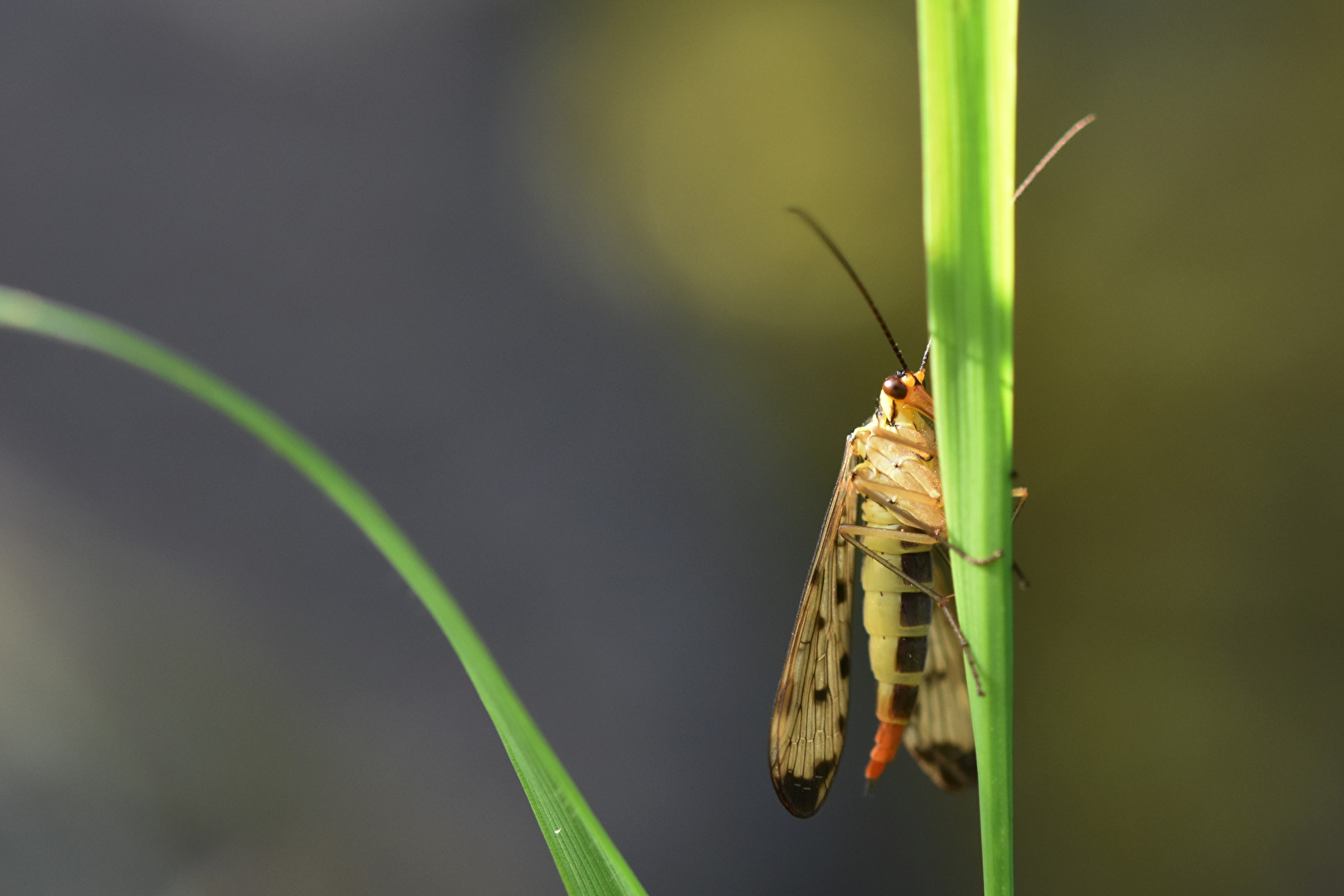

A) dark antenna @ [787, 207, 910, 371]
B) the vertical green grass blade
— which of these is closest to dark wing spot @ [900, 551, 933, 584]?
dark antenna @ [787, 207, 910, 371]

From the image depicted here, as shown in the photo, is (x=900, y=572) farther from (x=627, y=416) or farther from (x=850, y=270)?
(x=627, y=416)

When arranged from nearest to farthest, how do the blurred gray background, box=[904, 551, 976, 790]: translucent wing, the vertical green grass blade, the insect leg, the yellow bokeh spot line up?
the vertical green grass blade
the insect leg
box=[904, 551, 976, 790]: translucent wing
the blurred gray background
the yellow bokeh spot

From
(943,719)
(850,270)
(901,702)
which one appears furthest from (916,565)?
(850,270)

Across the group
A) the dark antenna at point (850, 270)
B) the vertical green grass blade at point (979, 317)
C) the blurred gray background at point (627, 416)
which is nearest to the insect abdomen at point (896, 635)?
the dark antenna at point (850, 270)

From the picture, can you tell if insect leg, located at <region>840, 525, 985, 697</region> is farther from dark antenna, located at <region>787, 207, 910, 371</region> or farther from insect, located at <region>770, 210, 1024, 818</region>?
dark antenna, located at <region>787, 207, 910, 371</region>

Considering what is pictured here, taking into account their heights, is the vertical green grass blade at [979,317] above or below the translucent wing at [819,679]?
above

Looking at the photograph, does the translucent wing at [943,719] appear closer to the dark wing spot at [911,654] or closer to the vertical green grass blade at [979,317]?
the dark wing spot at [911,654]

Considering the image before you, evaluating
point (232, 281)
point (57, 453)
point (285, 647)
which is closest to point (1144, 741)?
point (285, 647)
